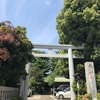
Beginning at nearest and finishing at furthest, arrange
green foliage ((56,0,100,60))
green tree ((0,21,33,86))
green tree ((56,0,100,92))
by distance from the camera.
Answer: green tree ((0,21,33,86))
green tree ((56,0,100,92))
green foliage ((56,0,100,60))

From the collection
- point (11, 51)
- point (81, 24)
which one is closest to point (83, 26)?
point (81, 24)

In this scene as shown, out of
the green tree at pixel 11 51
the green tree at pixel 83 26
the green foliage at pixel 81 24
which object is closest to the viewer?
the green tree at pixel 11 51

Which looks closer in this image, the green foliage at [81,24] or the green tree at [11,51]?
the green tree at [11,51]

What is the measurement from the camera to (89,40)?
55.4 feet

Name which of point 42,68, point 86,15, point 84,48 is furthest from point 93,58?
point 42,68

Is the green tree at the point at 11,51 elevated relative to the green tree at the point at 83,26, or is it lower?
lower

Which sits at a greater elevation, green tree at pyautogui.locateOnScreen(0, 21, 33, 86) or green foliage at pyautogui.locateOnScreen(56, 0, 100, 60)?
green foliage at pyautogui.locateOnScreen(56, 0, 100, 60)

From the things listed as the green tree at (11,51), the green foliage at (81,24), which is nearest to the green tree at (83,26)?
the green foliage at (81,24)

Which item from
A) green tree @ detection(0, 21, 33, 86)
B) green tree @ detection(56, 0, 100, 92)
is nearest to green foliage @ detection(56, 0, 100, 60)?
green tree @ detection(56, 0, 100, 92)

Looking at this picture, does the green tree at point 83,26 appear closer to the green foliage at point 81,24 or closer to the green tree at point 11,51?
the green foliage at point 81,24

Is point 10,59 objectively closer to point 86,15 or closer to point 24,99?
point 24,99

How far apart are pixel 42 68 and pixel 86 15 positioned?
17775 millimetres

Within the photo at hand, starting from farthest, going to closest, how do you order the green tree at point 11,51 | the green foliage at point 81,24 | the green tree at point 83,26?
the green foliage at point 81,24, the green tree at point 83,26, the green tree at point 11,51

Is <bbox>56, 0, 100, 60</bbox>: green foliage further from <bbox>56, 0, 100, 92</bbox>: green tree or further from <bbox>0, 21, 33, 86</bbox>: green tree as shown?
<bbox>0, 21, 33, 86</bbox>: green tree
